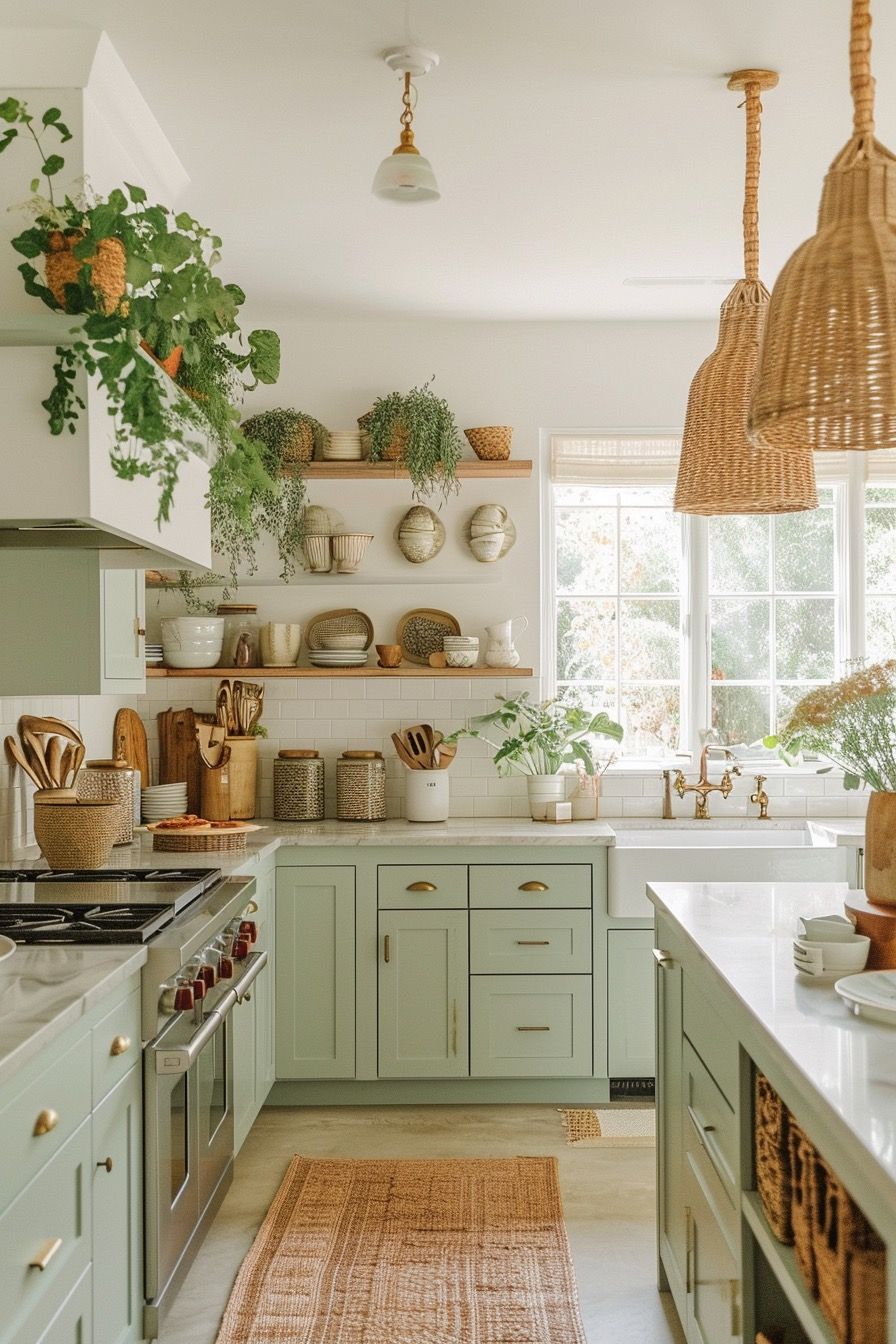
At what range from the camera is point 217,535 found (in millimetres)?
4852

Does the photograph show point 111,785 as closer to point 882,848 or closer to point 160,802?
point 160,802

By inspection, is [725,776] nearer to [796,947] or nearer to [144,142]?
[796,947]

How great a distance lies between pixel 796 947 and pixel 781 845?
2621mm

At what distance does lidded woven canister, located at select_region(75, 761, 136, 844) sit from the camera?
368 cm

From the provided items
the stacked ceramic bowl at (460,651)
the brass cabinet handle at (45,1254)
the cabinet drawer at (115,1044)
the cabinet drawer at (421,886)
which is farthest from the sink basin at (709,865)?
the brass cabinet handle at (45,1254)

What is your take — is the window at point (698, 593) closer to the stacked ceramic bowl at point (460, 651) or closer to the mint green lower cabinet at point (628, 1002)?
the stacked ceramic bowl at point (460, 651)

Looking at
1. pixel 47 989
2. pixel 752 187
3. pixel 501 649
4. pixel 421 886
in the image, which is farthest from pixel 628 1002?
pixel 752 187

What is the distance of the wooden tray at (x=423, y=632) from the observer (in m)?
4.94

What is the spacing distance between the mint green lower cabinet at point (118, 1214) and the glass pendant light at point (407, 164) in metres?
1.97

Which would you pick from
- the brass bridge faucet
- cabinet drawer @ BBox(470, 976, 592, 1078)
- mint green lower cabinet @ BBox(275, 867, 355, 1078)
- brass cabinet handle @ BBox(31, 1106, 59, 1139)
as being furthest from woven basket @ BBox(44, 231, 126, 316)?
the brass bridge faucet

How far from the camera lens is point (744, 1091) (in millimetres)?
2018

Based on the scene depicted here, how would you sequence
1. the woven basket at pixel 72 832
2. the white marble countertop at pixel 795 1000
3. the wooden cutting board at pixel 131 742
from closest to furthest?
the white marble countertop at pixel 795 1000, the woven basket at pixel 72 832, the wooden cutting board at pixel 131 742

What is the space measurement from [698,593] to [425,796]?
1432mm

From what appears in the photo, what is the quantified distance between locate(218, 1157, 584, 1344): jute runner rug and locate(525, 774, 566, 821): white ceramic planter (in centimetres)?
134
